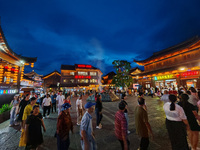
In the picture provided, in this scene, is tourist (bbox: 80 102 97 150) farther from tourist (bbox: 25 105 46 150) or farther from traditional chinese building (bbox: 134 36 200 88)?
traditional chinese building (bbox: 134 36 200 88)

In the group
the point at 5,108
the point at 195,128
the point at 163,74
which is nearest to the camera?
the point at 195,128

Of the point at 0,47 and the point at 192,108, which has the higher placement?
the point at 0,47

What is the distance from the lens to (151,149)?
3.18 metres

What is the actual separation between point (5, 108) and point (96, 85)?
107 feet

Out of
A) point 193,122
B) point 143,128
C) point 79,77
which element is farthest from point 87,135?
point 79,77

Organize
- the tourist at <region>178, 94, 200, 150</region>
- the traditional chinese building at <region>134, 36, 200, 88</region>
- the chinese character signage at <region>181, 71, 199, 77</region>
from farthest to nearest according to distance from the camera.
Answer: the traditional chinese building at <region>134, 36, 200, 88</region>
the chinese character signage at <region>181, 71, 199, 77</region>
the tourist at <region>178, 94, 200, 150</region>

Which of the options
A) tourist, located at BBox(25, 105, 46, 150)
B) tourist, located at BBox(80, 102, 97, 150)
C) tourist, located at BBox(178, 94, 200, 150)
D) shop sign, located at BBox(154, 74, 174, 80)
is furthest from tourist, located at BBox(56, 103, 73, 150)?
shop sign, located at BBox(154, 74, 174, 80)

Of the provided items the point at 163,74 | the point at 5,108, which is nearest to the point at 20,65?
the point at 5,108

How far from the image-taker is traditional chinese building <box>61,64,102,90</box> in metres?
37.1

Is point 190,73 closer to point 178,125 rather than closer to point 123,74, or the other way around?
point 123,74

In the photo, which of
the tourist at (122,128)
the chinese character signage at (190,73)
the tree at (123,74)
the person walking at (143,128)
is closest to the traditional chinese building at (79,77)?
the tree at (123,74)

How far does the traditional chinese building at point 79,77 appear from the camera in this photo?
37.1 meters

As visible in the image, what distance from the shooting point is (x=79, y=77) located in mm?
38000

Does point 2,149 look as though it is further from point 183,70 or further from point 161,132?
point 183,70
